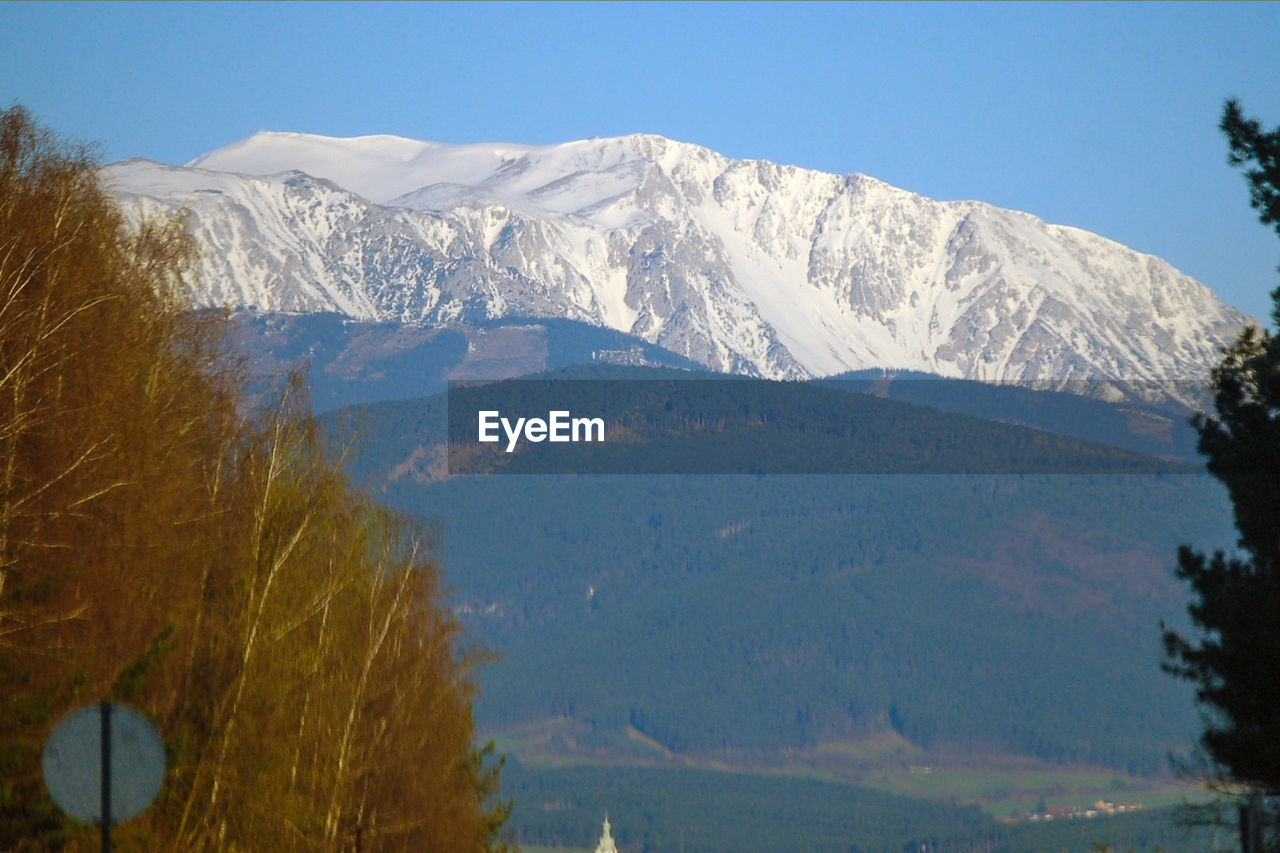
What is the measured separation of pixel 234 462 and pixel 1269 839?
1969 cm

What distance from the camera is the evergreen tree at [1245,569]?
29875mm

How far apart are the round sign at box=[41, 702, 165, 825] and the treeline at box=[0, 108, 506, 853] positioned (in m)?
4.86

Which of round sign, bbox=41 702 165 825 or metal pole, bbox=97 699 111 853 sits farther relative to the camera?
round sign, bbox=41 702 165 825

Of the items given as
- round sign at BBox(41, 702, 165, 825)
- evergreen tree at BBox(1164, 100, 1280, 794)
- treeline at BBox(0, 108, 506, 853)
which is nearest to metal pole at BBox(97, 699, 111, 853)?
round sign at BBox(41, 702, 165, 825)

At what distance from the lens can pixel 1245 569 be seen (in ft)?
103

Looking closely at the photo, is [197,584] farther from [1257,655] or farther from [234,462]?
[1257,655]

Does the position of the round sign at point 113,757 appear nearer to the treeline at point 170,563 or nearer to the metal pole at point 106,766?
the metal pole at point 106,766

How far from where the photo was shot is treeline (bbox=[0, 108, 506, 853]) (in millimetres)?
25875

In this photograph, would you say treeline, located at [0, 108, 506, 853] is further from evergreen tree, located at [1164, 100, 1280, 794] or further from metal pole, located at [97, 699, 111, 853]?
evergreen tree, located at [1164, 100, 1280, 794]

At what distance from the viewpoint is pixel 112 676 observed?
26.8 meters

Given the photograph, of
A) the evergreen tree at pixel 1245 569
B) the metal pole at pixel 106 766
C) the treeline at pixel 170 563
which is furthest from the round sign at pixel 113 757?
the evergreen tree at pixel 1245 569

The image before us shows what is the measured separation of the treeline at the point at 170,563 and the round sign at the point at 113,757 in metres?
4.86

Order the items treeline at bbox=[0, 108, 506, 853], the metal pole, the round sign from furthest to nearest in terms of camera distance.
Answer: treeline at bbox=[0, 108, 506, 853]
the round sign
the metal pole

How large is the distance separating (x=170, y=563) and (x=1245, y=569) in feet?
56.6
